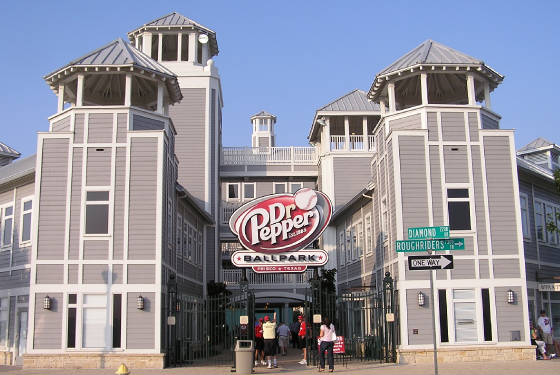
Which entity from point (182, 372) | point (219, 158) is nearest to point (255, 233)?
point (182, 372)

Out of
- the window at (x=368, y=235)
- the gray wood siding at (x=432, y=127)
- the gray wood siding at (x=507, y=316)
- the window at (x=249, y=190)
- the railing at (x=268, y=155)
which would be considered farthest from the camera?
the window at (x=249, y=190)

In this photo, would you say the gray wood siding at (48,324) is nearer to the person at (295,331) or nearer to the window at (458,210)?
the window at (458,210)

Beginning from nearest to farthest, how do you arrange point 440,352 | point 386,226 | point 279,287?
point 440,352
point 386,226
point 279,287

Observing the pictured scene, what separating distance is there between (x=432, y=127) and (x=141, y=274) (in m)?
10.7

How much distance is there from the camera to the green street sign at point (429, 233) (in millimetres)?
14555

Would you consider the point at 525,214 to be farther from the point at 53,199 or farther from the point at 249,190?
the point at 249,190

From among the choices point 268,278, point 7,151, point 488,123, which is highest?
point 7,151

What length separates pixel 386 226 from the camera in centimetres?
2402

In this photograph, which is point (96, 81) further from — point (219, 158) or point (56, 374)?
point (219, 158)

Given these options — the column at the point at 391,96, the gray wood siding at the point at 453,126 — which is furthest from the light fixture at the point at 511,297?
the column at the point at 391,96

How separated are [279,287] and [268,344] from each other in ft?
72.5

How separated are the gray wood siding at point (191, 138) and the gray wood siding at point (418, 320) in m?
20.0

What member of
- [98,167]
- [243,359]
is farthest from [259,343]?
[98,167]

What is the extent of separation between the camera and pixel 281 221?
71.3 ft
